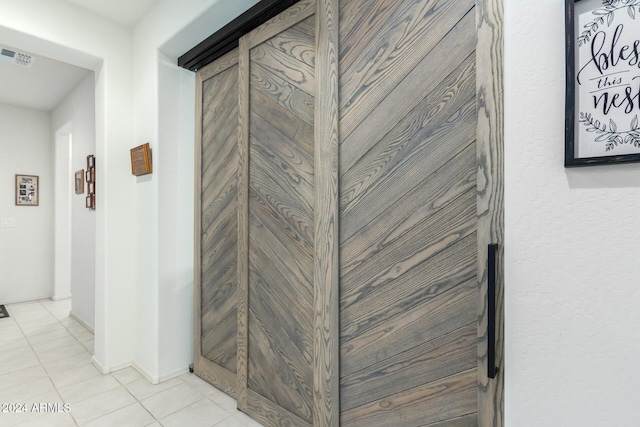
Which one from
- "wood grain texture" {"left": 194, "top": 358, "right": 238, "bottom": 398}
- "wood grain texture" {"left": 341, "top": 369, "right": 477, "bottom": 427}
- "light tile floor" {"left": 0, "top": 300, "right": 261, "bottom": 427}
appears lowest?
"light tile floor" {"left": 0, "top": 300, "right": 261, "bottom": 427}

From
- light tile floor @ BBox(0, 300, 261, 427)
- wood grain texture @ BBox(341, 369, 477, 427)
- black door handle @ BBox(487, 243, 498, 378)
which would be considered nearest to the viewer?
black door handle @ BBox(487, 243, 498, 378)

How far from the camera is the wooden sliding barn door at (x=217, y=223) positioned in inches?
83.7

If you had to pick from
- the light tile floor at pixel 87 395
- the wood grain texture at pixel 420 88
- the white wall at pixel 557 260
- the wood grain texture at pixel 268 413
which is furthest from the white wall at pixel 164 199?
the white wall at pixel 557 260

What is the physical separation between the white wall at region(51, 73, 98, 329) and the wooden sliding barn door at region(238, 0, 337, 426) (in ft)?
7.73

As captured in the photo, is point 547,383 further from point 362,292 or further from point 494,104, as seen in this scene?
point 494,104

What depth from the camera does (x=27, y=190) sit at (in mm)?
4301

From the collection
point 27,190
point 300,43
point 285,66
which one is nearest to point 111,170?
point 285,66

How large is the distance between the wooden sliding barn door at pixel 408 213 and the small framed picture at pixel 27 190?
507 centimetres

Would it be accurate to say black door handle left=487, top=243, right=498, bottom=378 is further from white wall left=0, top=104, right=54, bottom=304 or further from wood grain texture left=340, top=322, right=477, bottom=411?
white wall left=0, top=104, right=54, bottom=304

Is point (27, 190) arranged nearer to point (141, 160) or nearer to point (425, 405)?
point (141, 160)

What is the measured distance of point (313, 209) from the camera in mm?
1556

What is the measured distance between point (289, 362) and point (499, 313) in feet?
3.67

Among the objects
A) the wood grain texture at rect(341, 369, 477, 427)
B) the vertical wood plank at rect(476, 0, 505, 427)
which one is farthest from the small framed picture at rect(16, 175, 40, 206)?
the vertical wood plank at rect(476, 0, 505, 427)

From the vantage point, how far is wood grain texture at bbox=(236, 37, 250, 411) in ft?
6.20
